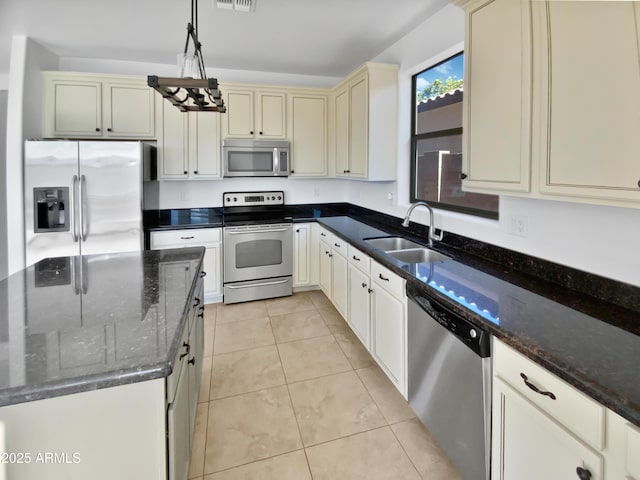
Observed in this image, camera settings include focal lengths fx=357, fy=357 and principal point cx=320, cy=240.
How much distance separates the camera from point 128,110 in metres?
3.64

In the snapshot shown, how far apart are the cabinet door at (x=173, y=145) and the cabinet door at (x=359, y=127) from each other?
1760mm

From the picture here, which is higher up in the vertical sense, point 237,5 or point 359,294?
point 237,5

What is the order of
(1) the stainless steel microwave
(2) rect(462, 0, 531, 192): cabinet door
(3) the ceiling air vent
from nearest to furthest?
(2) rect(462, 0, 531, 192): cabinet door → (3) the ceiling air vent → (1) the stainless steel microwave

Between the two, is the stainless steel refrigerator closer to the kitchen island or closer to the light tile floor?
the light tile floor

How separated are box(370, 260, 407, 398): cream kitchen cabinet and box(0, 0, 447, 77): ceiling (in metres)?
1.92

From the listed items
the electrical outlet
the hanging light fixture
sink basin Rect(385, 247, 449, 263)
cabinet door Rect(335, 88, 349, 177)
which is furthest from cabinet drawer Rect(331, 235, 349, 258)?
the hanging light fixture

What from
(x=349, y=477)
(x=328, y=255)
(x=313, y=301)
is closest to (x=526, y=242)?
(x=349, y=477)

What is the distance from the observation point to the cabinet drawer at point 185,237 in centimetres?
367

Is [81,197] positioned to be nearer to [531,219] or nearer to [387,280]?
[387,280]

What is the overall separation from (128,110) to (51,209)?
4.04ft

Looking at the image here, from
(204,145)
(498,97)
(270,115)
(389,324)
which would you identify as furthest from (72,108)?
(498,97)

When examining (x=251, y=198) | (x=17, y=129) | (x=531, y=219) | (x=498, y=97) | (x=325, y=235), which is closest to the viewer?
(x=498, y=97)

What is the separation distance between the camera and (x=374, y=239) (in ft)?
9.70

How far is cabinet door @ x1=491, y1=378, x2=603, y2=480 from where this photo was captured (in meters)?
1.01
